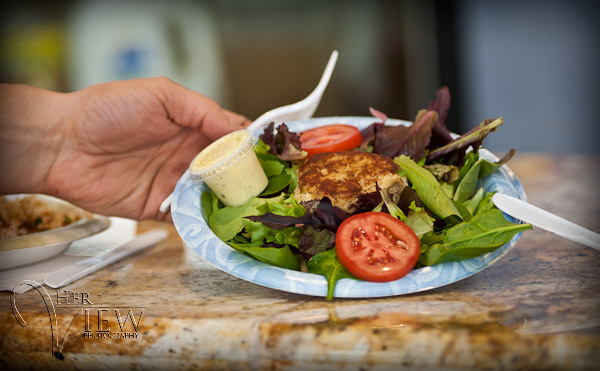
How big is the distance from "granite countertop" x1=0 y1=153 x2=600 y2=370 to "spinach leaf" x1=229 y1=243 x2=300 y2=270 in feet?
0.29

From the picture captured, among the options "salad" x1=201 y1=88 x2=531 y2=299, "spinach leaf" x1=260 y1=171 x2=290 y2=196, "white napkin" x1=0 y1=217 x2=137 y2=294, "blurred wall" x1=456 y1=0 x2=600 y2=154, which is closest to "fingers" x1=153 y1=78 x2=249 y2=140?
"salad" x1=201 y1=88 x2=531 y2=299

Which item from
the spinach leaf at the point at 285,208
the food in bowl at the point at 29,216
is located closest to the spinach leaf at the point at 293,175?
the spinach leaf at the point at 285,208

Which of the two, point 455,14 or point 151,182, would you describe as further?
point 455,14

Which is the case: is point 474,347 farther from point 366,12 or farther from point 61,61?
point 61,61

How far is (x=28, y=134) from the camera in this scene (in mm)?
2318

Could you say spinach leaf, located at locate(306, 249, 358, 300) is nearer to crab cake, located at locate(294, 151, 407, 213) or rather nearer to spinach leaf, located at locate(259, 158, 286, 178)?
crab cake, located at locate(294, 151, 407, 213)

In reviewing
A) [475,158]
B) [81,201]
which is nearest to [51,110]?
[81,201]

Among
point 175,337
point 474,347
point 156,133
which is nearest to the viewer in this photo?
point 474,347

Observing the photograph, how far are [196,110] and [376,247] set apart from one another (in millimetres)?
1257

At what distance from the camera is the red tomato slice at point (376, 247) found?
1.36 metres

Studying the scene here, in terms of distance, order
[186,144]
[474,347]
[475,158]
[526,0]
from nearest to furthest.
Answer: [474,347], [475,158], [186,144], [526,0]

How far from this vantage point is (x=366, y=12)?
5824 mm

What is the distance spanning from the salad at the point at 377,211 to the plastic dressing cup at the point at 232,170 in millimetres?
40

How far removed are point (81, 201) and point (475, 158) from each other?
1779 millimetres
